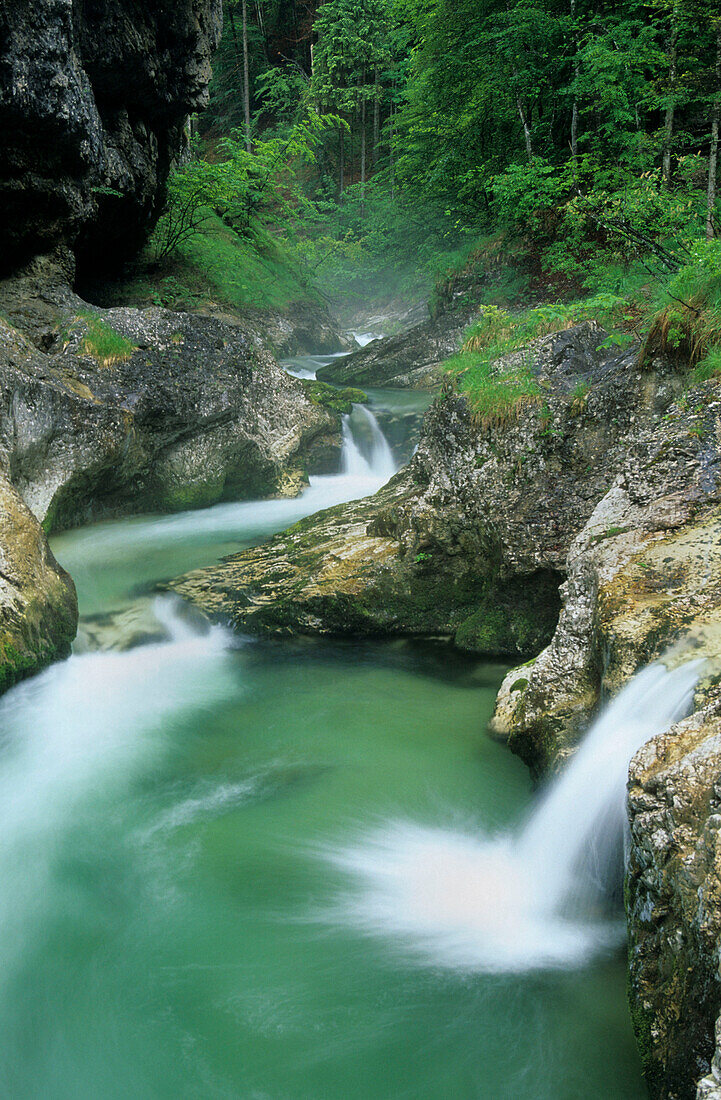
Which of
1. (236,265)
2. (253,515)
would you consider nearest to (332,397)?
(253,515)

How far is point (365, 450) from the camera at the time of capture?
12.4 m

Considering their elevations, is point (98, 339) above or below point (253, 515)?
above

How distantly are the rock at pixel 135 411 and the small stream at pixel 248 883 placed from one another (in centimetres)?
222

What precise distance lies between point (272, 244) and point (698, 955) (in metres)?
19.6

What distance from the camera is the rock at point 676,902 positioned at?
212 cm

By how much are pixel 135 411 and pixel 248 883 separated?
6.91 meters

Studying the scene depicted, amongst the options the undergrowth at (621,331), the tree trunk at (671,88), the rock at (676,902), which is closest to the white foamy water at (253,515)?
the undergrowth at (621,331)

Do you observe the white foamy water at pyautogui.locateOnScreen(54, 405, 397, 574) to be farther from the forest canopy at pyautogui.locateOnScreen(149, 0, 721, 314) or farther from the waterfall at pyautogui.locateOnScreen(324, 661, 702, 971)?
the waterfall at pyautogui.locateOnScreen(324, 661, 702, 971)

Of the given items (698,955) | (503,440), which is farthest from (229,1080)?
(503,440)

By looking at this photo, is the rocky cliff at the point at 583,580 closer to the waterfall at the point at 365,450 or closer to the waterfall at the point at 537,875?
the waterfall at the point at 537,875

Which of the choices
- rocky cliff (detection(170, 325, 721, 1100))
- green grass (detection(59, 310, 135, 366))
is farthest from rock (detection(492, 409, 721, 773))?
green grass (detection(59, 310, 135, 366))

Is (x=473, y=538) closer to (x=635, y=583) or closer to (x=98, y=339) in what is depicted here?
(x=635, y=583)

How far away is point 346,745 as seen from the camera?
5074 mm

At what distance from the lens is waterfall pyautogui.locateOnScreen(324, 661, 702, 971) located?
3197 mm
